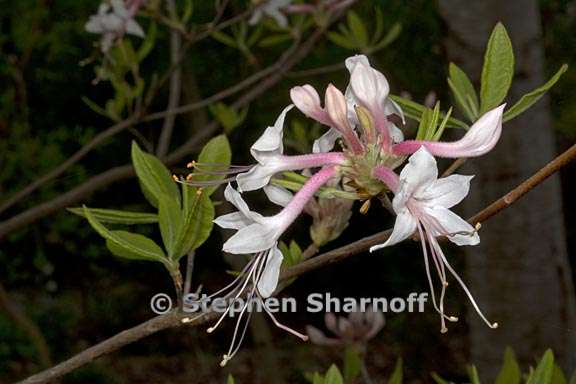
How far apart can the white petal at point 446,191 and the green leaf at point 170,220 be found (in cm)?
24

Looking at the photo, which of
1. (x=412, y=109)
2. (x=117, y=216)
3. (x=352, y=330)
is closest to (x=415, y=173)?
(x=412, y=109)

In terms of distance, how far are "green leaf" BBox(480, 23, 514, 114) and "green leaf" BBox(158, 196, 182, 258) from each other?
0.29 m

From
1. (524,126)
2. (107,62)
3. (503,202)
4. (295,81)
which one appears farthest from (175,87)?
(295,81)

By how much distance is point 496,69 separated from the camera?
2.67 ft

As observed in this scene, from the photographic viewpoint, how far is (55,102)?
4852mm

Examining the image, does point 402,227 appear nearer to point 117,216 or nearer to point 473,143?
point 473,143

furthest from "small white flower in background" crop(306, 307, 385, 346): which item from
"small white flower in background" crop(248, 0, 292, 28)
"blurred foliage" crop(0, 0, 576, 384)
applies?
"blurred foliage" crop(0, 0, 576, 384)

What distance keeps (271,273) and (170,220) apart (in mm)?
120

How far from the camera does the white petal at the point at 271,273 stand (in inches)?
30.8

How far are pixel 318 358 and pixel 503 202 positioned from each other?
4.88 m

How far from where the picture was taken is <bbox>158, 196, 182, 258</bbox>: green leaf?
85 cm

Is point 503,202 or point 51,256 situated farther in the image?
point 51,256

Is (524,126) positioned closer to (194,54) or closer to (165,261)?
(165,261)

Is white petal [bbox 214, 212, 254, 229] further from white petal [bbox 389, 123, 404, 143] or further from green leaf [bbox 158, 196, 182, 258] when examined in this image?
white petal [bbox 389, 123, 404, 143]
